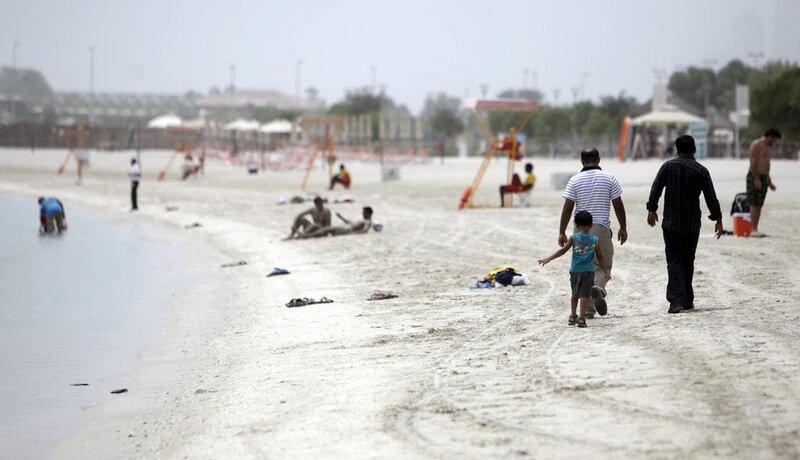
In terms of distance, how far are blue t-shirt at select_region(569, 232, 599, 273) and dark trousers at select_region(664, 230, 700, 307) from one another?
2.50 ft

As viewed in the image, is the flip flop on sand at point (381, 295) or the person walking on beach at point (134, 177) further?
the person walking on beach at point (134, 177)

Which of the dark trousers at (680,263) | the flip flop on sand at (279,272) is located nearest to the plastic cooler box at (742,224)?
the flip flop on sand at (279,272)

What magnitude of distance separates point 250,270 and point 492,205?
9.42 meters

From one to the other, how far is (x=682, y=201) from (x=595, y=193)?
76cm

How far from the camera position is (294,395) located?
779 centimetres

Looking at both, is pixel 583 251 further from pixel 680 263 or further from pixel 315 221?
pixel 315 221

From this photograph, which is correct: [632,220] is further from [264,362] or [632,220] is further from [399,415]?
[399,415]

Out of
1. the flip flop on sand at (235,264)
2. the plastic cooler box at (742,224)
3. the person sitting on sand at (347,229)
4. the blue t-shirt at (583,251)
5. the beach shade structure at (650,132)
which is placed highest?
the beach shade structure at (650,132)

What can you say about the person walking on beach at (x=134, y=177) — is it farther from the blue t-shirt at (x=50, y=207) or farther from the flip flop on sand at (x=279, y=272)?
the flip flop on sand at (x=279, y=272)

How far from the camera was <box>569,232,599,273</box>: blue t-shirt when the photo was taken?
349 inches

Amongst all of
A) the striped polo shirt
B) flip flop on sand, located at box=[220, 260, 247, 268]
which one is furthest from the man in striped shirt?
flip flop on sand, located at box=[220, 260, 247, 268]

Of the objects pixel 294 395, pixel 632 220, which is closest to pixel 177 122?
pixel 632 220

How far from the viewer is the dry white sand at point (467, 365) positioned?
6180 mm

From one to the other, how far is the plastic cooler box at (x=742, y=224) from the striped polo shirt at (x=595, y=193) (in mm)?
7562
